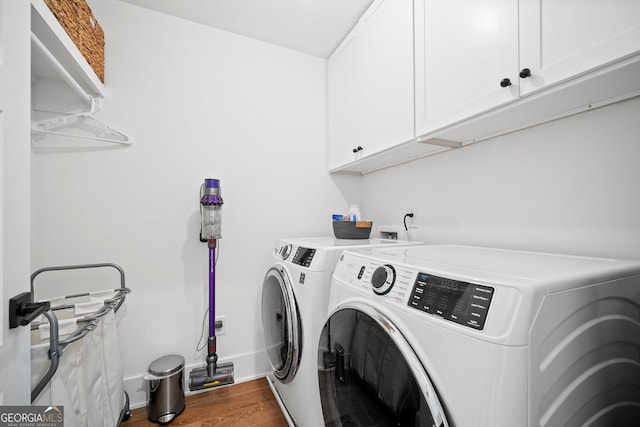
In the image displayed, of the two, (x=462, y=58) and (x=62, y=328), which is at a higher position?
(x=462, y=58)

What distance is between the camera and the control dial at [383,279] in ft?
2.43

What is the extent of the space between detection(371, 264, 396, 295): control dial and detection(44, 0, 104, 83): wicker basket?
156 centimetres

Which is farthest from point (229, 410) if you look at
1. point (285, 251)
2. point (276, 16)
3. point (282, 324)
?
point (276, 16)

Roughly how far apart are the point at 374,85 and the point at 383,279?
1.22 metres

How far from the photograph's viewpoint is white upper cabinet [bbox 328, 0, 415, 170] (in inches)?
51.9

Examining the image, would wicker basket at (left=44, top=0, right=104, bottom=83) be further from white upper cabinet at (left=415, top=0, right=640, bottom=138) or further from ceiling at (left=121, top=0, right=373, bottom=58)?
white upper cabinet at (left=415, top=0, right=640, bottom=138)

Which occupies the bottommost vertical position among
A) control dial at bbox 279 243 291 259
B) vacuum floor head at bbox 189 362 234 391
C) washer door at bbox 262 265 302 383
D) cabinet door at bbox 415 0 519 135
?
vacuum floor head at bbox 189 362 234 391

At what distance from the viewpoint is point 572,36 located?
74cm

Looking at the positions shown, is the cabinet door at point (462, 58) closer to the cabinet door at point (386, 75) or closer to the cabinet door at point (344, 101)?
the cabinet door at point (386, 75)

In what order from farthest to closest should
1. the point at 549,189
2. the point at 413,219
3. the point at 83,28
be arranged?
the point at 413,219
the point at 83,28
the point at 549,189

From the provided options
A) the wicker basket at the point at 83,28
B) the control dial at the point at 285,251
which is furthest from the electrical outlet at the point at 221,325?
the wicker basket at the point at 83,28

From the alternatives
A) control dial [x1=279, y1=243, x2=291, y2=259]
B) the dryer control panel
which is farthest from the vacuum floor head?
the dryer control panel

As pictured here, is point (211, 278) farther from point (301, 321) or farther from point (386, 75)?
point (386, 75)

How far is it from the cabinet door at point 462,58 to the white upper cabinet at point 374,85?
85 mm
